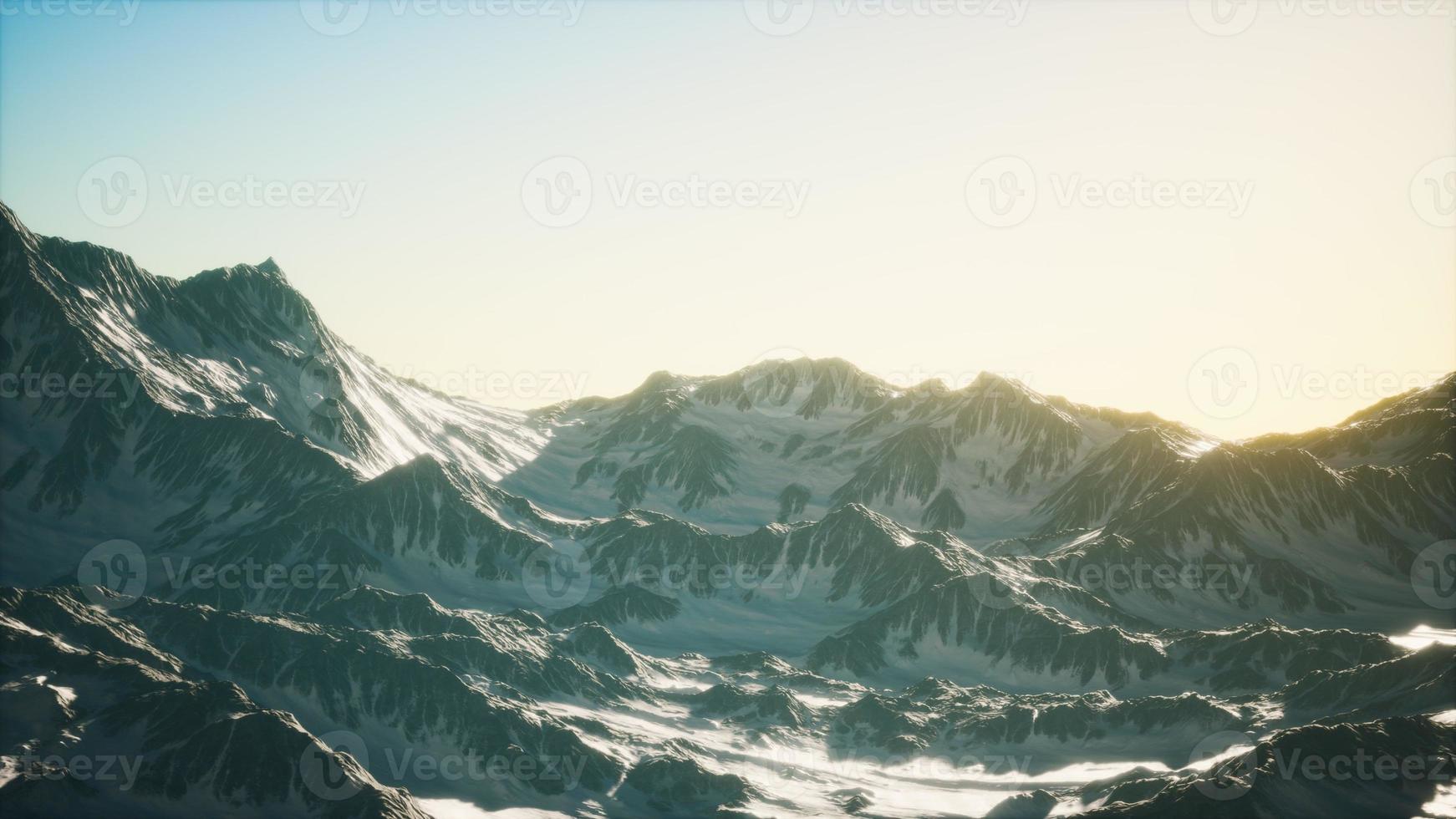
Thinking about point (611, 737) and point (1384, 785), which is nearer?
point (1384, 785)

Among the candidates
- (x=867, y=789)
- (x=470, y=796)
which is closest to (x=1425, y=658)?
(x=867, y=789)

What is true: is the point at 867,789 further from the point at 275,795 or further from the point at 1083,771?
the point at 275,795

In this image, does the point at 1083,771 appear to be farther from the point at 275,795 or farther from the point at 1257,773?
the point at 275,795

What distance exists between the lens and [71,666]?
14450cm

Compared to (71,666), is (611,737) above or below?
below

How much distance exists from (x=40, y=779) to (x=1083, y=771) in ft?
451

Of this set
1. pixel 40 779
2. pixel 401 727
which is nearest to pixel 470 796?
pixel 401 727

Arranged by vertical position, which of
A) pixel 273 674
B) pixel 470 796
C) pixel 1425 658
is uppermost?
pixel 1425 658

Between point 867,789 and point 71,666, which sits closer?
point 71,666

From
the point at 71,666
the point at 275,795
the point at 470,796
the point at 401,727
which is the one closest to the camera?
the point at 275,795

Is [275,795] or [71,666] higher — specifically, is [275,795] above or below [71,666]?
below

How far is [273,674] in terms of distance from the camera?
178m

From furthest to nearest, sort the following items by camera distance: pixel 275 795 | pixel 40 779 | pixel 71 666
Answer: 1. pixel 71 666
2. pixel 275 795
3. pixel 40 779

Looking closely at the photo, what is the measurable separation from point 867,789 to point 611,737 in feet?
129
